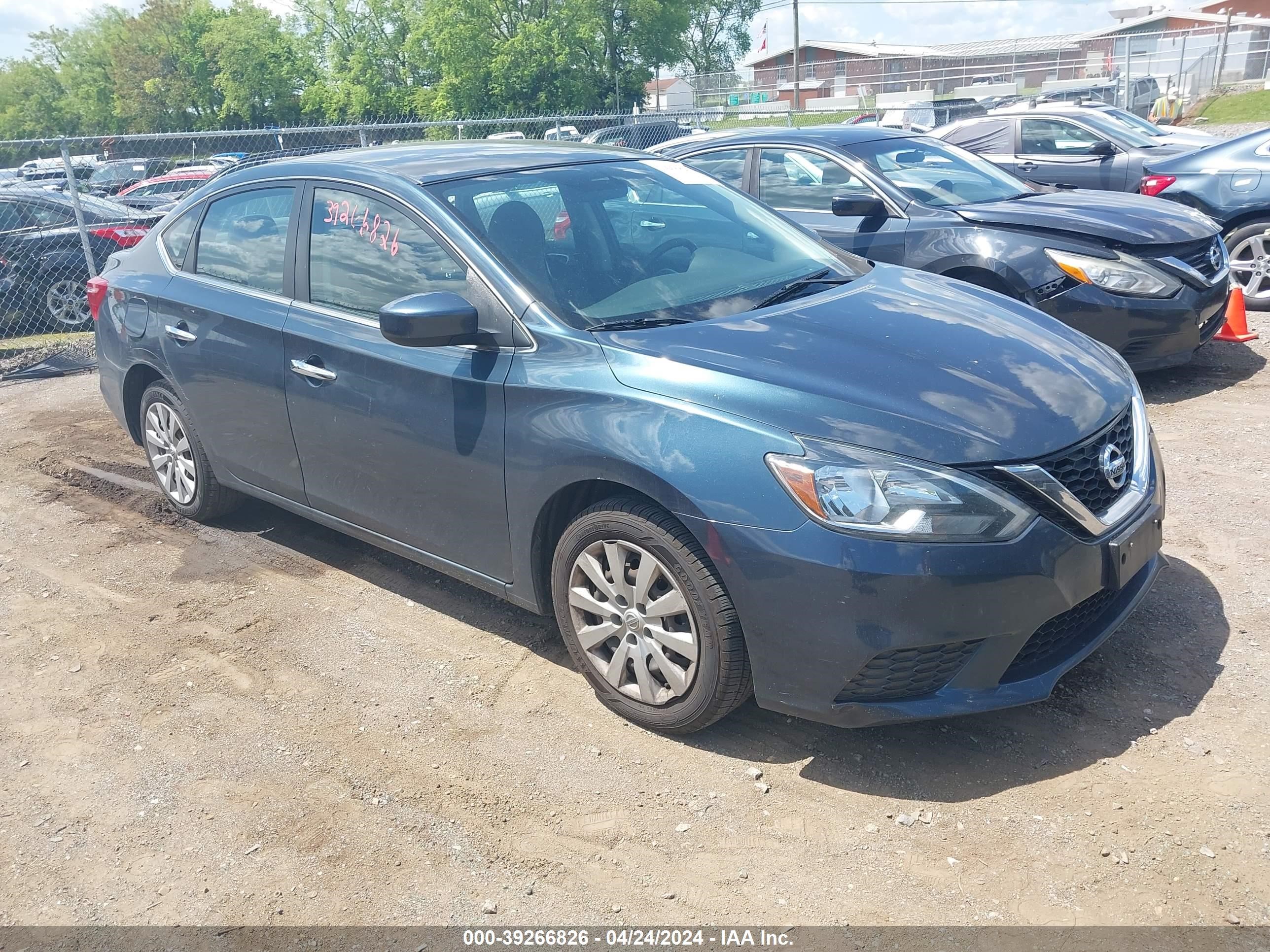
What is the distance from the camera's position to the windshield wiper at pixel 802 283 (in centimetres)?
389

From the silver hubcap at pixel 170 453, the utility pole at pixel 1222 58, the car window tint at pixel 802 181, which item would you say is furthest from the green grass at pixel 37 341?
the utility pole at pixel 1222 58

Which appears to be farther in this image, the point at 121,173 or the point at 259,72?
the point at 259,72

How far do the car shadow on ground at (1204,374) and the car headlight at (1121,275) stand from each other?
0.68 metres

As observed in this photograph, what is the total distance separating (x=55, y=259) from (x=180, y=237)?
26.1ft

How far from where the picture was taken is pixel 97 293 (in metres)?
5.73

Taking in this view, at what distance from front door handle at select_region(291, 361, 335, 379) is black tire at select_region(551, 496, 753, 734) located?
50.2 inches

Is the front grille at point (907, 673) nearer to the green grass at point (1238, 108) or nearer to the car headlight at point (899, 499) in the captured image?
the car headlight at point (899, 499)

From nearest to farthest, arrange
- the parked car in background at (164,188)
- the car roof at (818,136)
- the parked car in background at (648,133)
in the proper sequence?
the car roof at (818,136)
the parked car in background at (164,188)
the parked car in background at (648,133)

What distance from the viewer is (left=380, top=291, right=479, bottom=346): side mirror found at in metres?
3.52

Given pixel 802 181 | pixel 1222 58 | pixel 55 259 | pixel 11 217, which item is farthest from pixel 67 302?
pixel 1222 58

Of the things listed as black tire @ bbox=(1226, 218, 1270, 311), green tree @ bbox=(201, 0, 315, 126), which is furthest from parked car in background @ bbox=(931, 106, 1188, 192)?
green tree @ bbox=(201, 0, 315, 126)

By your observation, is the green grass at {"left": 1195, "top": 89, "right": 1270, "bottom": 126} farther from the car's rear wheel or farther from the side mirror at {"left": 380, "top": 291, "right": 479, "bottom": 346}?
the side mirror at {"left": 380, "top": 291, "right": 479, "bottom": 346}

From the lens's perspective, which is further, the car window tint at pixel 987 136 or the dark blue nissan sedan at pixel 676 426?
the car window tint at pixel 987 136

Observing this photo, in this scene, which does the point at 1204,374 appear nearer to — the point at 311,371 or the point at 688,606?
the point at 688,606
